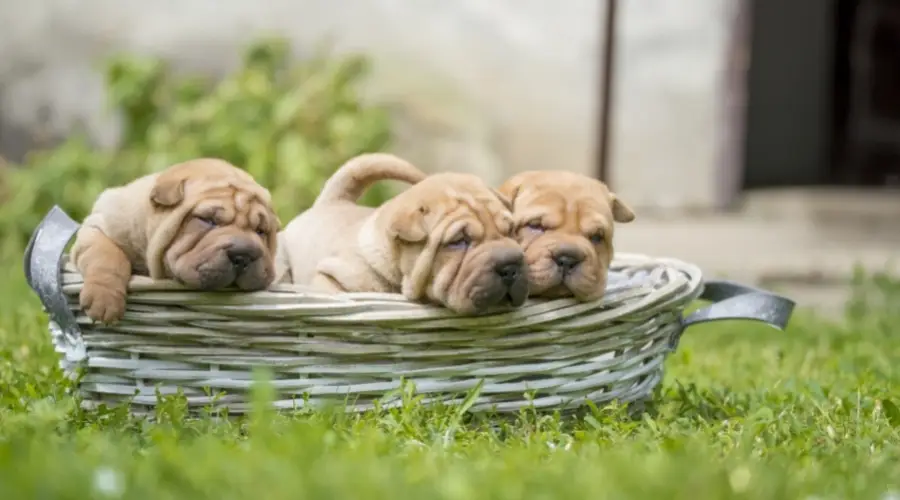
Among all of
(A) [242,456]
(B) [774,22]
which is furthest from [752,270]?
(A) [242,456]

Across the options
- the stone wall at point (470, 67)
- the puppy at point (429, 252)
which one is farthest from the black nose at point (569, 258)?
the stone wall at point (470, 67)

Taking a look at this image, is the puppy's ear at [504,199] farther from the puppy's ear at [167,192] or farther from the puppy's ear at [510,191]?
the puppy's ear at [167,192]

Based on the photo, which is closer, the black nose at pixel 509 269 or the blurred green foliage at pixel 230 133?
the black nose at pixel 509 269

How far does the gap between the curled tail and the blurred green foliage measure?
2.72 m

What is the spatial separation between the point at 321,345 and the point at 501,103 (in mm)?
4822

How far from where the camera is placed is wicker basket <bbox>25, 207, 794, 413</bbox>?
1979 millimetres

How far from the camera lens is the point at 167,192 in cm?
206

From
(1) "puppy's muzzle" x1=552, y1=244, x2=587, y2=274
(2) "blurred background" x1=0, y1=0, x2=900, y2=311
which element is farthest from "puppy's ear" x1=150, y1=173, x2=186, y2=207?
(2) "blurred background" x1=0, y1=0, x2=900, y2=311

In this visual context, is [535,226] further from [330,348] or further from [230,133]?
[230,133]

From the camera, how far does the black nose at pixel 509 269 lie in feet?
6.54

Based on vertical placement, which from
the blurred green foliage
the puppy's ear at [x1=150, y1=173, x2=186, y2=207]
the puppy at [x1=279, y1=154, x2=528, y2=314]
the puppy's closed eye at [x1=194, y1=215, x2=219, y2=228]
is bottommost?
the blurred green foliage

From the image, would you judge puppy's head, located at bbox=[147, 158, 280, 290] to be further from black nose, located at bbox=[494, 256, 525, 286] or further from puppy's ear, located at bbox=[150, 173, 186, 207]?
black nose, located at bbox=[494, 256, 525, 286]

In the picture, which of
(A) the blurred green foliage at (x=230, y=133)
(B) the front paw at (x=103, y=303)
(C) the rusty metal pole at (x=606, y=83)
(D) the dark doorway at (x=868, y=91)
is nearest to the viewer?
(B) the front paw at (x=103, y=303)

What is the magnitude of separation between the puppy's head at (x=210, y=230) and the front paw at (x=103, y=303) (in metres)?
0.11
